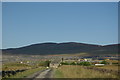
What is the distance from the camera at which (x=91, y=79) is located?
109ft

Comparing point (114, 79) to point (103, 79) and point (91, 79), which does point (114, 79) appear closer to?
point (103, 79)

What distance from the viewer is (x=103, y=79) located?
3069 cm

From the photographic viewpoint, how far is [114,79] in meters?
28.9

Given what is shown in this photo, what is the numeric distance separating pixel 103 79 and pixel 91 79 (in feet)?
9.39

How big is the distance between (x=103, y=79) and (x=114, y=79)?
1.93m

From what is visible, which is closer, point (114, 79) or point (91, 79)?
point (114, 79)

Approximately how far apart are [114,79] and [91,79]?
479 cm

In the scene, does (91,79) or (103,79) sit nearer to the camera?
(103,79)

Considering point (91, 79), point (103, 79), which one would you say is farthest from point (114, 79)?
→ point (91, 79)
